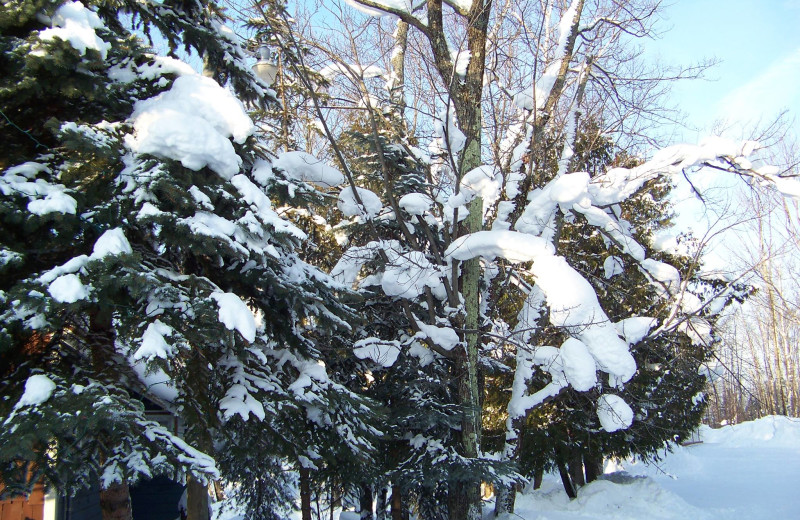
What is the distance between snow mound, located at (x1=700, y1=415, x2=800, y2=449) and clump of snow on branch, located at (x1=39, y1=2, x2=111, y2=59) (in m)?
28.9

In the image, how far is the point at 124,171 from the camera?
4.93m

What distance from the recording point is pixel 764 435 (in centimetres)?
2717

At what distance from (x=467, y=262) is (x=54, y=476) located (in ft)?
20.4

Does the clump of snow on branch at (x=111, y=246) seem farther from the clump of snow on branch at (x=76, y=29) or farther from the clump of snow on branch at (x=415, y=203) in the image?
the clump of snow on branch at (x=415, y=203)

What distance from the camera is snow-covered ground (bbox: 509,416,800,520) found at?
34.0 feet

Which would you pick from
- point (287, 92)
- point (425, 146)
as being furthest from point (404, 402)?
point (287, 92)

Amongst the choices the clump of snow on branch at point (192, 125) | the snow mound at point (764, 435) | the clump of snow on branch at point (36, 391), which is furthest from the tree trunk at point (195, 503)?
the snow mound at point (764, 435)

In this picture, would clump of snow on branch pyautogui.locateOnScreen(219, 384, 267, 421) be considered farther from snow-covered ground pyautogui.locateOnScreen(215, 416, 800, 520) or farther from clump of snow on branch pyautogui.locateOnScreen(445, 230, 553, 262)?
snow-covered ground pyautogui.locateOnScreen(215, 416, 800, 520)

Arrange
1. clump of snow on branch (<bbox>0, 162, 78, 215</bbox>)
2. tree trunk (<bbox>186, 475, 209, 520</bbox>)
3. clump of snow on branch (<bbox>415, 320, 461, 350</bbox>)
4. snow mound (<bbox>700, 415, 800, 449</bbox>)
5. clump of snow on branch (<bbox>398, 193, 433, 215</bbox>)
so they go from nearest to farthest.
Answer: clump of snow on branch (<bbox>0, 162, 78, 215</bbox>) → tree trunk (<bbox>186, 475, 209, 520</bbox>) → clump of snow on branch (<bbox>415, 320, 461, 350</bbox>) → clump of snow on branch (<bbox>398, 193, 433, 215</bbox>) → snow mound (<bbox>700, 415, 800, 449</bbox>)

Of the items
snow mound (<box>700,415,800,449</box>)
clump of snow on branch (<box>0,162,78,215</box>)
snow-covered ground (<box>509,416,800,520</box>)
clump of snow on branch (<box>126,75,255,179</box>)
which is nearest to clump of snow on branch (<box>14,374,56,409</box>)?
clump of snow on branch (<box>0,162,78,215</box>)

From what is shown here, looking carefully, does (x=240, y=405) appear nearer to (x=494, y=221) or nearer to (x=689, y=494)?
(x=494, y=221)

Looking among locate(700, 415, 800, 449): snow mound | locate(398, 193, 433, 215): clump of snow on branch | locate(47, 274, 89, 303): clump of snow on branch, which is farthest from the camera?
locate(700, 415, 800, 449): snow mound

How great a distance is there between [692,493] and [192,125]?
14.9 metres

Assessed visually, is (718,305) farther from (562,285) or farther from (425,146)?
(425,146)
